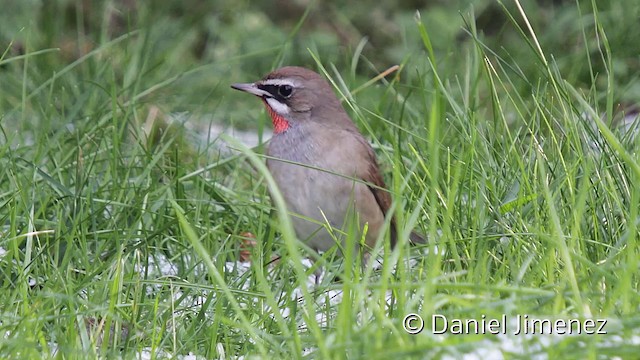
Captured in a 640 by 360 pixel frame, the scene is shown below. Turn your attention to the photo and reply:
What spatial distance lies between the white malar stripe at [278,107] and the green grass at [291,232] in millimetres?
360

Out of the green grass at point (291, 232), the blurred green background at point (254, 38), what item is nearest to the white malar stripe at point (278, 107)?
the green grass at point (291, 232)

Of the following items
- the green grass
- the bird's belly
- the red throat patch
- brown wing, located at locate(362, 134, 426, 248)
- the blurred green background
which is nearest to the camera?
the green grass

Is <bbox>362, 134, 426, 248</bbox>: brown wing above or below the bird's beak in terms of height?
below

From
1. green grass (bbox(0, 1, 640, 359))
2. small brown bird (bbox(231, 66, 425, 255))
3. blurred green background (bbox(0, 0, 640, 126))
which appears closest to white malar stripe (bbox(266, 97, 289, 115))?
small brown bird (bbox(231, 66, 425, 255))

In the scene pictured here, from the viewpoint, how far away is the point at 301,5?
966 centimetres

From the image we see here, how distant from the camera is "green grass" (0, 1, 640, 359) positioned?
316cm

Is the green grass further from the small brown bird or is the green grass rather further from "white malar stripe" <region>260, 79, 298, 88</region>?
"white malar stripe" <region>260, 79, 298, 88</region>

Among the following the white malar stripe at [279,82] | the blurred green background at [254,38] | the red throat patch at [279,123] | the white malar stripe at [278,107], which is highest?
the white malar stripe at [279,82]

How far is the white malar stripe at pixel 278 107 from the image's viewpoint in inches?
225

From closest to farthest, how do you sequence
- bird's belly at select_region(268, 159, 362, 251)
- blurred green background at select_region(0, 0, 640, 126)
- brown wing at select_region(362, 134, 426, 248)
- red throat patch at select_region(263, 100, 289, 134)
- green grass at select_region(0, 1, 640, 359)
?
green grass at select_region(0, 1, 640, 359) → bird's belly at select_region(268, 159, 362, 251) → brown wing at select_region(362, 134, 426, 248) → red throat patch at select_region(263, 100, 289, 134) → blurred green background at select_region(0, 0, 640, 126)

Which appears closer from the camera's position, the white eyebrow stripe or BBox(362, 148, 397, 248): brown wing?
BBox(362, 148, 397, 248): brown wing

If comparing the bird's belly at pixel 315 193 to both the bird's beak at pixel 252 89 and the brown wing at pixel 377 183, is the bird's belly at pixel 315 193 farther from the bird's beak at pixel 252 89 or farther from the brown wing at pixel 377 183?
the bird's beak at pixel 252 89

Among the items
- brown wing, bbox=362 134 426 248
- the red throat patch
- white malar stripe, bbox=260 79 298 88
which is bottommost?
brown wing, bbox=362 134 426 248

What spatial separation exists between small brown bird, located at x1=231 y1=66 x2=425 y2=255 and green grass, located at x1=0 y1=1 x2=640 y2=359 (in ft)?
0.72
